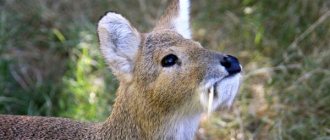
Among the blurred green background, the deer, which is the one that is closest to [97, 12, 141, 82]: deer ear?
the deer

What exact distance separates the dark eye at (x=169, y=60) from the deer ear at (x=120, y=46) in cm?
25

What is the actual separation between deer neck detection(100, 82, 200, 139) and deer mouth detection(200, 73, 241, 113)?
0.15m

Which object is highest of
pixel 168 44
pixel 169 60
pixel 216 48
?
pixel 216 48

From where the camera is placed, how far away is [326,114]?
5.99m

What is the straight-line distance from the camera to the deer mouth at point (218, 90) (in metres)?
4.15

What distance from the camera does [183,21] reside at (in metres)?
4.87

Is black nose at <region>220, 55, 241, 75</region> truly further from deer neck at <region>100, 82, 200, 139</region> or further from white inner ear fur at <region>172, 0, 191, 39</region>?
white inner ear fur at <region>172, 0, 191, 39</region>

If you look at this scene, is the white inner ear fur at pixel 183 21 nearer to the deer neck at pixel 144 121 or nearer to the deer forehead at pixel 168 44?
the deer forehead at pixel 168 44

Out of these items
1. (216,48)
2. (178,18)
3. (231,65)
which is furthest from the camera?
(216,48)

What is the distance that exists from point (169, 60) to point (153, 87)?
0.17 m

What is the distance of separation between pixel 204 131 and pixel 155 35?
176cm

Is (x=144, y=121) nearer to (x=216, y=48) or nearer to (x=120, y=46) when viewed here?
(x=120, y=46)

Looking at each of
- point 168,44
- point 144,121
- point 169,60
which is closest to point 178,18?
point 168,44

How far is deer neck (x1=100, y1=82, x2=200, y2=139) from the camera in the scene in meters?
4.38
